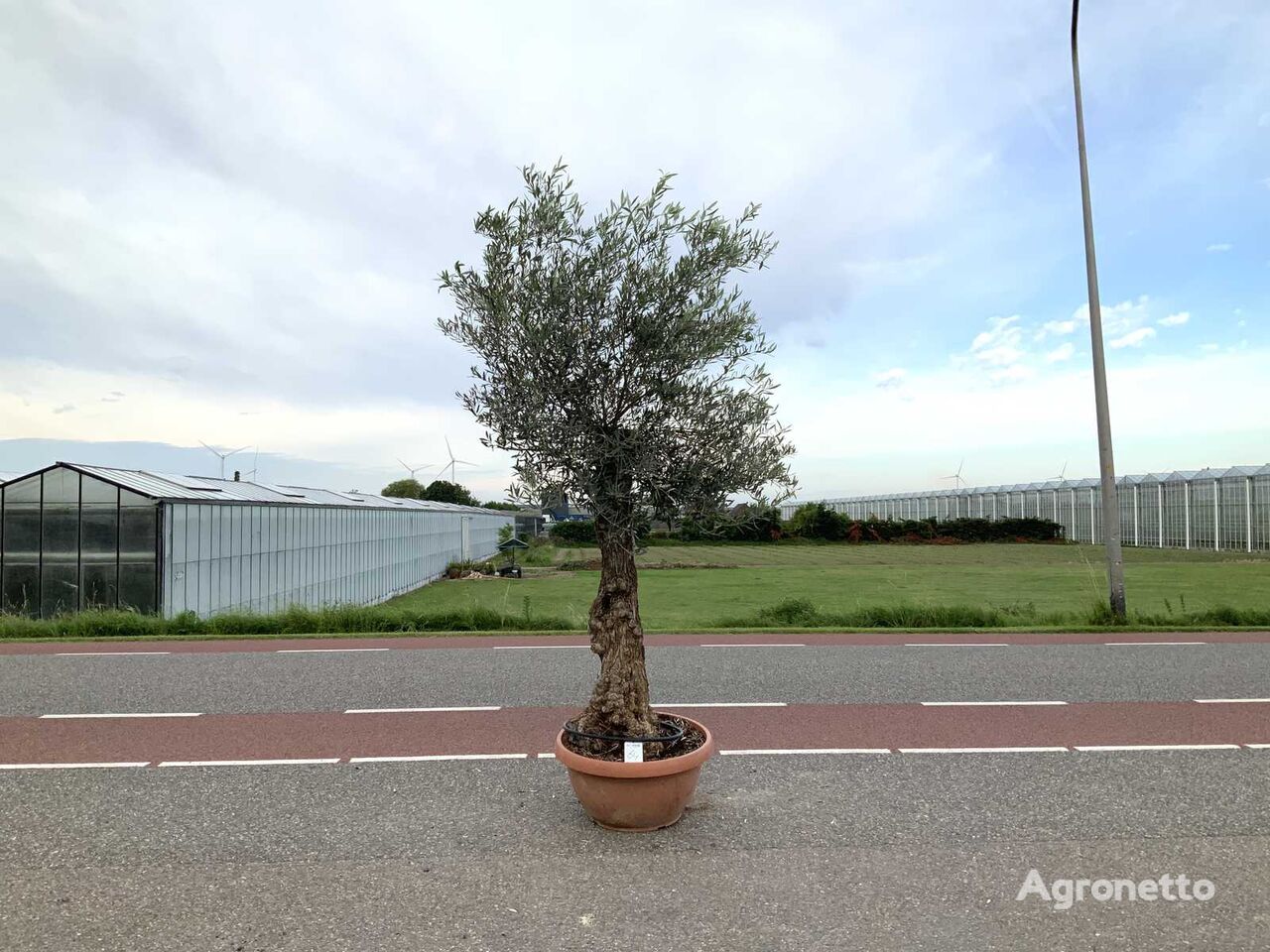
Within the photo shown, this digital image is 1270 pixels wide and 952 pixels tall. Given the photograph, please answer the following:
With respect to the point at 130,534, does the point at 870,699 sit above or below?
below

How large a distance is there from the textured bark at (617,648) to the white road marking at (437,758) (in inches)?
65.5

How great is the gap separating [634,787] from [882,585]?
2751 centimetres

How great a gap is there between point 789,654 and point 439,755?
7.40m

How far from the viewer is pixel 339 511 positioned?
28422mm

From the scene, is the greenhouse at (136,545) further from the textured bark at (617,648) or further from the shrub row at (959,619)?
the textured bark at (617,648)

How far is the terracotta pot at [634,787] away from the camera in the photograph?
218 inches

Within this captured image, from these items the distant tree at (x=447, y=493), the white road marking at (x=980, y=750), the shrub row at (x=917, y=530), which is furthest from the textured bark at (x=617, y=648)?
the distant tree at (x=447, y=493)

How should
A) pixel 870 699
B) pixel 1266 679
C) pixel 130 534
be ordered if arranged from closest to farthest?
1. pixel 870 699
2. pixel 1266 679
3. pixel 130 534

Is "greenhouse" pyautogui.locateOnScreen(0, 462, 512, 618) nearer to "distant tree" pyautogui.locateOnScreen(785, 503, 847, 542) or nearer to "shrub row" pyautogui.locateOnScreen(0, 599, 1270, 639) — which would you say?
"shrub row" pyautogui.locateOnScreen(0, 599, 1270, 639)

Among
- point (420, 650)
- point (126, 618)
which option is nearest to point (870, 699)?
point (420, 650)

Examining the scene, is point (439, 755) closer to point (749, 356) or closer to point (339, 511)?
point (749, 356)

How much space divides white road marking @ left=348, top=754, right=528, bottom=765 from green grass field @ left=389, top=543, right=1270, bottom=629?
30.7 feet

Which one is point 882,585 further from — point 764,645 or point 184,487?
point 184,487

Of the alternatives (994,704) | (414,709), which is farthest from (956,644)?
(414,709)
